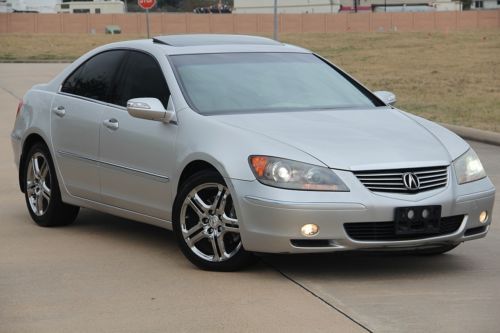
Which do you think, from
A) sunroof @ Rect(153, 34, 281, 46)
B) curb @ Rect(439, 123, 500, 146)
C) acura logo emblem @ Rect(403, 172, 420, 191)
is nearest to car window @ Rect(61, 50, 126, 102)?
sunroof @ Rect(153, 34, 281, 46)

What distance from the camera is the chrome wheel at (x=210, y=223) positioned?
6.72m

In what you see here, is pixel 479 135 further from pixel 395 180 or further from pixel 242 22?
pixel 242 22

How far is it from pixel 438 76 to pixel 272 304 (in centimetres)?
2315

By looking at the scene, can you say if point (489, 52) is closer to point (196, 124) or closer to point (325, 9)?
point (196, 124)

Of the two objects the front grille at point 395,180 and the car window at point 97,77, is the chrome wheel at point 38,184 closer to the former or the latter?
the car window at point 97,77

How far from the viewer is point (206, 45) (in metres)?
7.94

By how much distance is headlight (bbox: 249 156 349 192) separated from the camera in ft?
20.9

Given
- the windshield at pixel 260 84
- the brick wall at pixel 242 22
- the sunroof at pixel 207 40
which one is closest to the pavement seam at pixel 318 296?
the windshield at pixel 260 84

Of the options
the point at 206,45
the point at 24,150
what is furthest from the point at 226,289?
the point at 24,150

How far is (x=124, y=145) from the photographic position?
7578 millimetres

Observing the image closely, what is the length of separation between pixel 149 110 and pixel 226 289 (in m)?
1.44

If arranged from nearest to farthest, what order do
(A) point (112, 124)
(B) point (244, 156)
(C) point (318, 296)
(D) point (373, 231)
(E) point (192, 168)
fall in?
(C) point (318, 296) → (D) point (373, 231) → (B) point (244, 156) → (E) point (192, 168) → (A) point (112, 124)

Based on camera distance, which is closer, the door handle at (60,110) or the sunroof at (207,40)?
the sunroof at (207,40)

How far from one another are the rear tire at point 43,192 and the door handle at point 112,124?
0.89 meters
